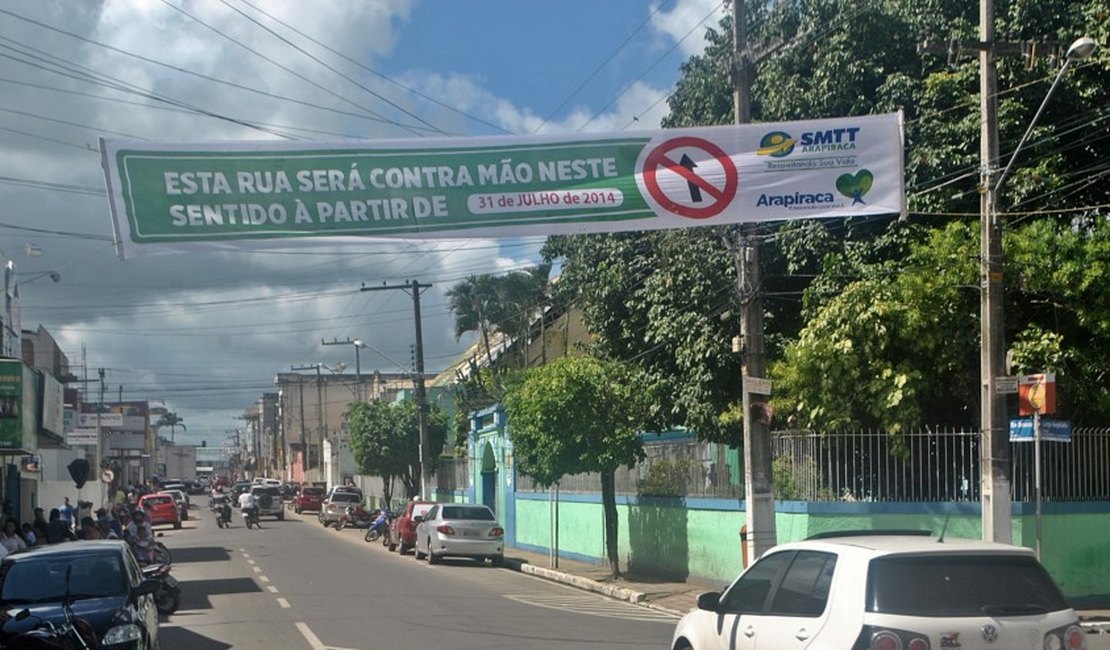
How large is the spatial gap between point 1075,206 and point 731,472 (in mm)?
7612

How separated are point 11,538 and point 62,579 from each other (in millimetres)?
10858

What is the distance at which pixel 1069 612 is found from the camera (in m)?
8.04

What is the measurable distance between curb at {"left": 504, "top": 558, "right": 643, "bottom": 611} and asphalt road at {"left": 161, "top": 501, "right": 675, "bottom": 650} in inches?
13.7

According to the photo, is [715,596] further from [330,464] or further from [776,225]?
[330,464]

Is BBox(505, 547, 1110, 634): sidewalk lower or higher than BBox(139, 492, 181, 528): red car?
higher

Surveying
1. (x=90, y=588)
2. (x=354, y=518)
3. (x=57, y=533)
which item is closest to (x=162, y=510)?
(x=354, y=518)

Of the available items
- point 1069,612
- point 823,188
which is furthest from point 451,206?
point 1069,612

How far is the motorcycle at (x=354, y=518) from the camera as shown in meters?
55.8

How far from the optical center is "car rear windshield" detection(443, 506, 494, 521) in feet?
106

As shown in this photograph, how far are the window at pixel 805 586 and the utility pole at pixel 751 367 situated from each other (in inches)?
389

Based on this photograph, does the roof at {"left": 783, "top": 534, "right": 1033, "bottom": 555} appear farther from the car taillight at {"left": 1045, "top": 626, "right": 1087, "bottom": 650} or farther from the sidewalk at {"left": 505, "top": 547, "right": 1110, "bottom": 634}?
the sidewalk at {"left": 505, "top": 547, "right": 1110, "bottom": 634}

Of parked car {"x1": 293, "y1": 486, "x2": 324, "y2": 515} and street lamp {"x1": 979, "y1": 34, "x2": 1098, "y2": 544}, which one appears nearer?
street lamp {"x1": 979, "y1": 34, "x2": 1098, "y2": 544}

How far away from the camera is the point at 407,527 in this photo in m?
36.9

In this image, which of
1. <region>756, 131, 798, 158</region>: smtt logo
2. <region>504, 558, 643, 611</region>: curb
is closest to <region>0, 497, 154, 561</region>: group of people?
<region>504, 558, 643, 611</region>: curb
